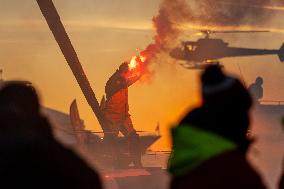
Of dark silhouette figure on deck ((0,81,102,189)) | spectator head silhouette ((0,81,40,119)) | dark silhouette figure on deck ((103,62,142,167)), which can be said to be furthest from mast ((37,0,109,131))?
dark silhouette figure on deck ((0,81,102,189))

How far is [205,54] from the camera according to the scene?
59.6 metres

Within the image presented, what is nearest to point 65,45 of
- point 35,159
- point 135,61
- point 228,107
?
point 135,61

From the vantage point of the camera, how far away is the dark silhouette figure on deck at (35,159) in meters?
4.66

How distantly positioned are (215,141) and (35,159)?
1057mm

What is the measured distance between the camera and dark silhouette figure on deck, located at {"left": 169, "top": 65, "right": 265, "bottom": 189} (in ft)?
15.3

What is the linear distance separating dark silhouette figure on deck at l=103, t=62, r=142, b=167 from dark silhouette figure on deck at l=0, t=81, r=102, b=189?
4677 cm

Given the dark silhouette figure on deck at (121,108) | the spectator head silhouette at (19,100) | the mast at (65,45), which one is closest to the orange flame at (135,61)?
the dark silhouette figure on deck at (121,108)

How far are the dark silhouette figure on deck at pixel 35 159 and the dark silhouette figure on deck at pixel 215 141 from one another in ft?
1.88

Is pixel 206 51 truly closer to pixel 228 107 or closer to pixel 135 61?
pixel 135 61

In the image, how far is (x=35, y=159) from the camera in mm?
4648

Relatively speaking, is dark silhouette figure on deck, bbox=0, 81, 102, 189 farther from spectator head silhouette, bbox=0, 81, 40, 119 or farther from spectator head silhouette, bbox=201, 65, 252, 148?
spectator head silhouette, bbox=201, 65, 252, 148

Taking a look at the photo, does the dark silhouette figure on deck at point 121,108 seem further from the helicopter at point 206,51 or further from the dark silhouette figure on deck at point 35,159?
the dark silhouette figure on deck at point 35,159

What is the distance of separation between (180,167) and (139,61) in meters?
52.0

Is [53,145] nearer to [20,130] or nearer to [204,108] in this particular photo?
[20,130]
